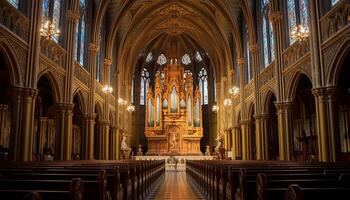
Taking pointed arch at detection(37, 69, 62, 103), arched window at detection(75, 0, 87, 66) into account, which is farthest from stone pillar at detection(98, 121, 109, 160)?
pointed arch at detection(37, 69, 62, 103)

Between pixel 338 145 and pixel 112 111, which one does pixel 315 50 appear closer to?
pixel 338 145

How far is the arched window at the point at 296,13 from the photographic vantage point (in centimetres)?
1909

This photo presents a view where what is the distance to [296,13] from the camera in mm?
20172

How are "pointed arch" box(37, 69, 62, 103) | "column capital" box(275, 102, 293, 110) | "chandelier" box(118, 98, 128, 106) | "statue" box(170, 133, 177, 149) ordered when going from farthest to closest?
"statue" box(170, 133, 177, 149) < "chandelier" box(118, 98, 128, 106) < "column capital" box(275, 102, 293, 110) < "pointed arch" box(37, 69, 62, 103)

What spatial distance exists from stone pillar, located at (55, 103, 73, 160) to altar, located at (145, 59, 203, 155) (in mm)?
23414

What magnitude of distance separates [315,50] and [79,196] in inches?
605

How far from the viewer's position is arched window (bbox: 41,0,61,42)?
64.0ft

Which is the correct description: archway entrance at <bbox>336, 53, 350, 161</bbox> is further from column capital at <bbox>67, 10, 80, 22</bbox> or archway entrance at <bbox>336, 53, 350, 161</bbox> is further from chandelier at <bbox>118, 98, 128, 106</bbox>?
chandelier at <bbox>118, 98, 128, 106</bbox>

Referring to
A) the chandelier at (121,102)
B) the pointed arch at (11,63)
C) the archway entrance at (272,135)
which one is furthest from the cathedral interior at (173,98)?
the chandelier at (121,102)

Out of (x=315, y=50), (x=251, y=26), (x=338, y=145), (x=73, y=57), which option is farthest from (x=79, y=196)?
(x=251, y=26)

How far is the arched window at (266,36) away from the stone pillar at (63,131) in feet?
49.6

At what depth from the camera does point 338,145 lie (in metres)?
15.2

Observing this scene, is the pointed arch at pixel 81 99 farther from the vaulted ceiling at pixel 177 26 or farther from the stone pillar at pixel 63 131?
the vaulted ceiling at pixel 177 26

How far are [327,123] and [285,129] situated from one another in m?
5.57
